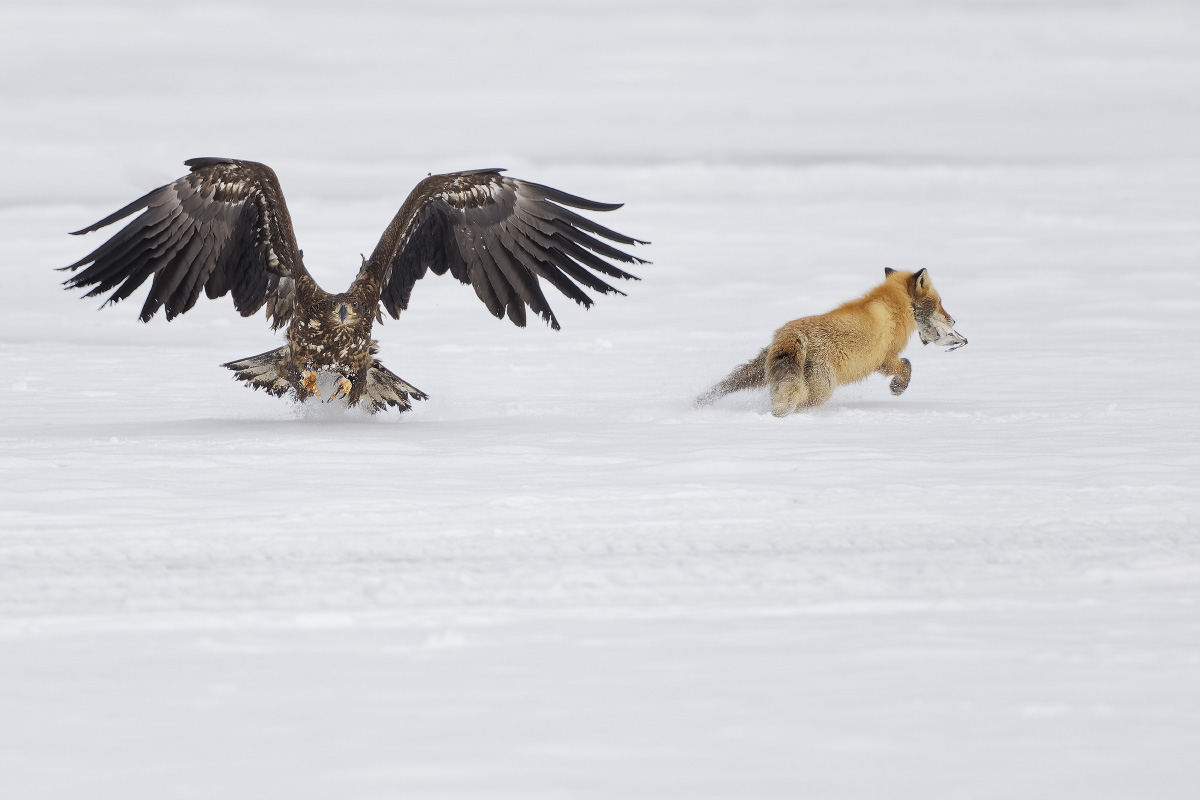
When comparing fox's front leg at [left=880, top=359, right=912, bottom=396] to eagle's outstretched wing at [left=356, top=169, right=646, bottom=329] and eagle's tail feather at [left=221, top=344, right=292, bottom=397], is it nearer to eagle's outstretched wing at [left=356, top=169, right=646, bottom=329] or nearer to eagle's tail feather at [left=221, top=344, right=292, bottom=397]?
eagle's outstretched wing at [left=356, top=169, right=646, bottom=329]

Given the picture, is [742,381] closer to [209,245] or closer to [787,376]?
[787,376]

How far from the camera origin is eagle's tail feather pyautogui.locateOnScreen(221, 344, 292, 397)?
8836 millimetres

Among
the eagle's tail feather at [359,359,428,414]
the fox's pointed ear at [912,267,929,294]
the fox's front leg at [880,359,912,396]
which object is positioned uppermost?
the fox's pointed ear at [912,267,929,294]

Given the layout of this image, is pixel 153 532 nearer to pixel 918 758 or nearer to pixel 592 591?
pixel 592 591

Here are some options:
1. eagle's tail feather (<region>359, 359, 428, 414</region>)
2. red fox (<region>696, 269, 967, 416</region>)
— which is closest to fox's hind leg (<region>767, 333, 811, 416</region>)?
red fox (<region>696, 269, 967, 416</region>)

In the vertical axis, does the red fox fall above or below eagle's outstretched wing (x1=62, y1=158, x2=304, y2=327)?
below

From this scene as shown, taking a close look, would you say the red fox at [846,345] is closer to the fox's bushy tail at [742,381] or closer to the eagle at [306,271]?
the fox's bushy tail at [742,381]

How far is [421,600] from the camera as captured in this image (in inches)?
176

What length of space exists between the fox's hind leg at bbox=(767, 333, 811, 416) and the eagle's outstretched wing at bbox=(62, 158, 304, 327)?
2694 mm

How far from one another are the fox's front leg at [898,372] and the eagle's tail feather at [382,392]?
278 cm

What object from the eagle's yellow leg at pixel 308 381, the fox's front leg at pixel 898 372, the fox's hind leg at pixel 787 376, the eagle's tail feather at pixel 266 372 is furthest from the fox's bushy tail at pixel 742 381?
the eagle's tail feather at pixel 266 372

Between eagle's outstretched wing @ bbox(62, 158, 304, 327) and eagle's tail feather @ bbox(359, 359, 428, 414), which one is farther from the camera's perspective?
eagle's tail feather @ bbox(359, 359, 428, 414)

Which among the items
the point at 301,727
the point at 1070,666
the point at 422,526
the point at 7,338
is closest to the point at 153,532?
the point at 422,526

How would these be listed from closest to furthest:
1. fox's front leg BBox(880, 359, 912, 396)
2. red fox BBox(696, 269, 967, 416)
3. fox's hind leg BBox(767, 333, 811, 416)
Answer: fox's hind leg BBox(767, 333, 811, 416), red fox BBox(696, 269, 967, 416), fox's front leg BBox(880, 359, 912, 396)
